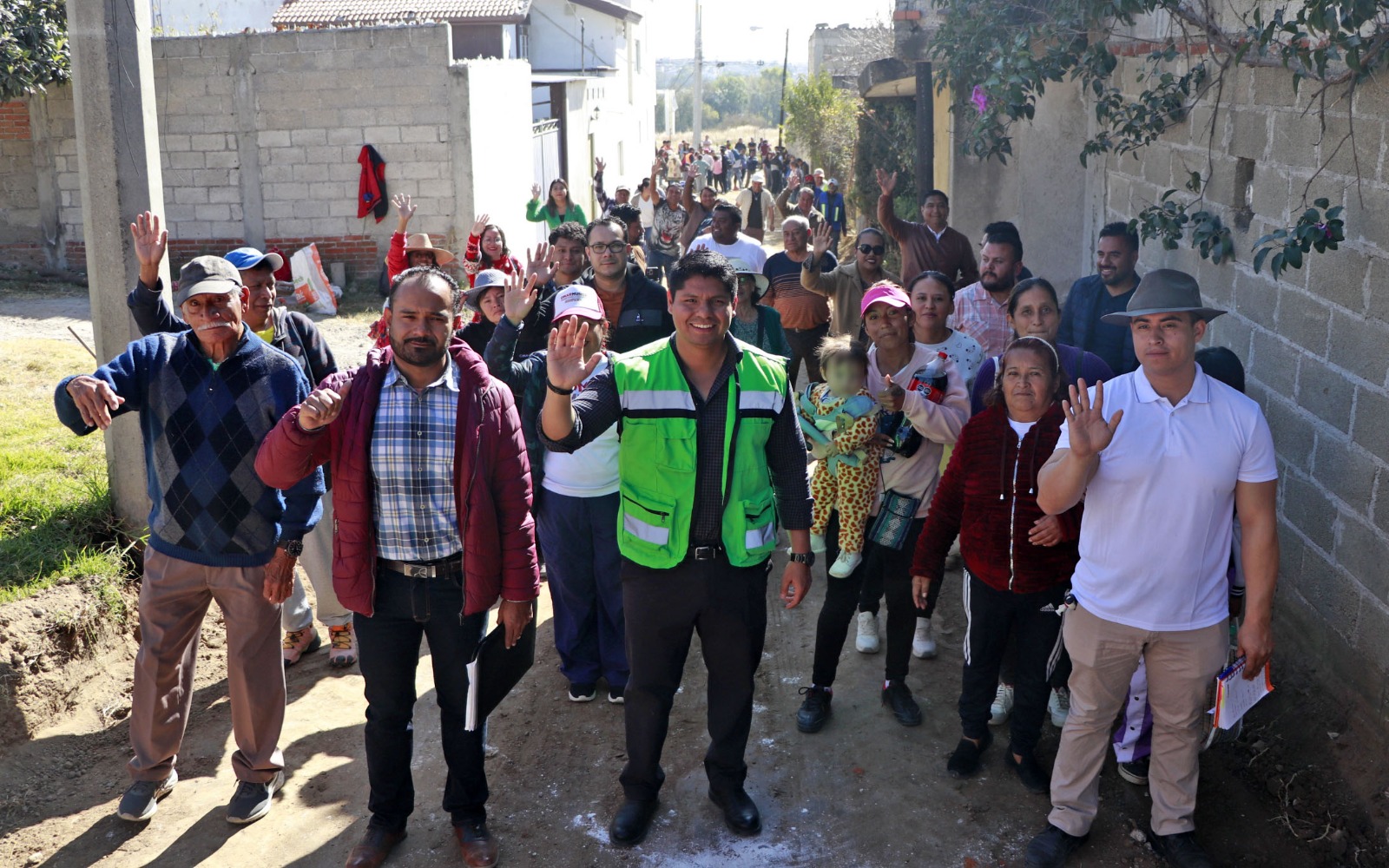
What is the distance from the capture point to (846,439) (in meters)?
4.77

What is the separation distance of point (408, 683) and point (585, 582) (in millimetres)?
1333

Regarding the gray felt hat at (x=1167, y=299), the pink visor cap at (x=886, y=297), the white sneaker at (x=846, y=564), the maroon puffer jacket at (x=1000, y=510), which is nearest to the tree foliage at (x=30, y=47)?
the pink visor cap at (x=886, y=297)

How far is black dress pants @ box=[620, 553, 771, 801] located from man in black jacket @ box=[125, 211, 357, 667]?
5.17ft

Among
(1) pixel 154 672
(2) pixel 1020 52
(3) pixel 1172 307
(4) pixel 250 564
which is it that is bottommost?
(1) pixel 154 672

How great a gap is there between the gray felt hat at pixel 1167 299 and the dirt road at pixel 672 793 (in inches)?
70.6

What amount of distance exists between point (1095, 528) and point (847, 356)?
130 centimetres

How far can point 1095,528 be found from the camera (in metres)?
3.72

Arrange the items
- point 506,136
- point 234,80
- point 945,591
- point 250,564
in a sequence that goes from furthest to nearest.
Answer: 1. point 506,136
2. point 234,80
3. point 945,591
4. point 250,564

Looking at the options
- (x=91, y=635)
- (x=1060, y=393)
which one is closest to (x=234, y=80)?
(x=91, y=635)

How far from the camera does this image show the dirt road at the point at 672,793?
4027mm

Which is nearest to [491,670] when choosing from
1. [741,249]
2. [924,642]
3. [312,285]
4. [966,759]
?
[966,759]

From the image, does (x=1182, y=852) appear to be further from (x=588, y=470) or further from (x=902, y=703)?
(x=588, y=470)

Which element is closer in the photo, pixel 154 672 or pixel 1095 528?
pixel 1095 528

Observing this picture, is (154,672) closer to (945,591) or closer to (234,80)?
(945,591)
